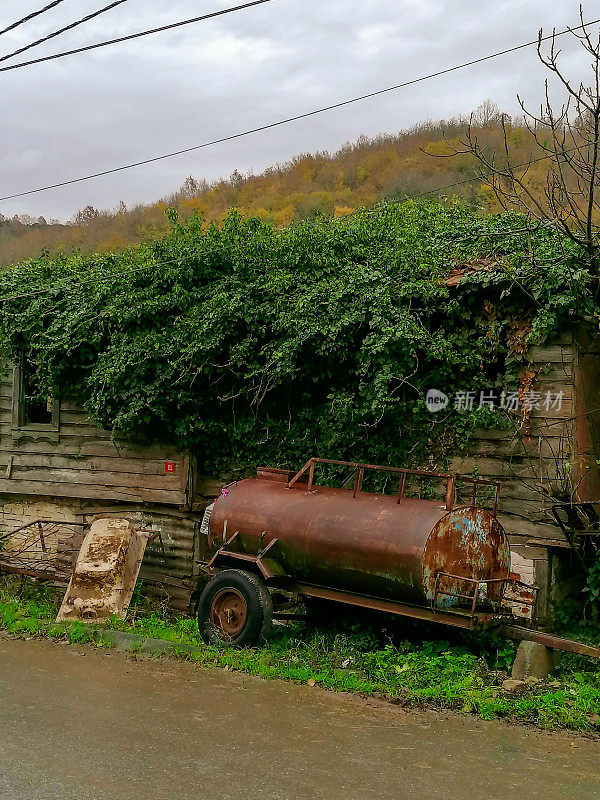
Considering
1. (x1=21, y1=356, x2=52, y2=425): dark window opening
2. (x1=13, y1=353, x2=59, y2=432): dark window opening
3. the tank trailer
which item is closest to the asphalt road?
the tank trailer

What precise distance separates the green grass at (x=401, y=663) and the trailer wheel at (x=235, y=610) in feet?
0.60

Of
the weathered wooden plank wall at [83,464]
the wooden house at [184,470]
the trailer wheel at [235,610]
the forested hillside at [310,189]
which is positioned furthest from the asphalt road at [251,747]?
the forested hillside at [310,189]

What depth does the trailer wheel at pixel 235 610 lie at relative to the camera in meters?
8.71

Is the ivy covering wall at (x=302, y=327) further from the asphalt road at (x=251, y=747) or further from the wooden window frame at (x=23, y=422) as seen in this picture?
the asphalt road at (x=251, y=747)

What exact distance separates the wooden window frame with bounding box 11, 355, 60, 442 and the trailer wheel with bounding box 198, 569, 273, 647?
5.41 m

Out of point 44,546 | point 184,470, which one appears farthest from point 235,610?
point 44,546

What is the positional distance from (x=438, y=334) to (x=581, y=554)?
11.1 feet

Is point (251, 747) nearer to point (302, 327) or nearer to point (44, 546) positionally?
point (302, 327)

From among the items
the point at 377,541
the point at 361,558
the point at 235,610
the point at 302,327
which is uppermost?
the point at 302,327

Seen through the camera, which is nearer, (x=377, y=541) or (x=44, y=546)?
(x=377, y=541)

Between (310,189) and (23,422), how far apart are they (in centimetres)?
2984

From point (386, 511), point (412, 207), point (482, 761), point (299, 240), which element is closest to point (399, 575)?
point (386, 511)

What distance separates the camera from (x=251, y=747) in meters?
5.79

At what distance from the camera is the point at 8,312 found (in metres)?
13.2
